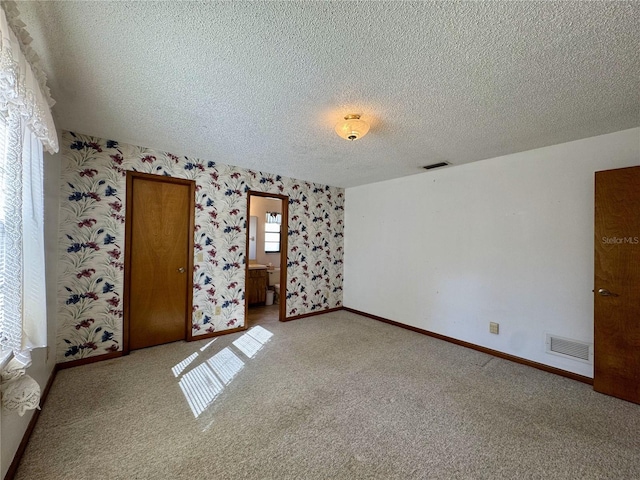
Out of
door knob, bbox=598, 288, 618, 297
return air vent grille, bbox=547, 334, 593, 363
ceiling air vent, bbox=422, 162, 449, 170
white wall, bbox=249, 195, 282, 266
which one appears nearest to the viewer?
door knob, bbox=598, 288, 618, 297

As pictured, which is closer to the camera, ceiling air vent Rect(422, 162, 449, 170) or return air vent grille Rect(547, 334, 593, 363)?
return air vent grille Rect(547, 334, 593, 363)

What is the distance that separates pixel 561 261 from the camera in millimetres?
2748

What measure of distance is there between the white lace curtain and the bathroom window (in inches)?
196

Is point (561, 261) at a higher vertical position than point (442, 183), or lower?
lower

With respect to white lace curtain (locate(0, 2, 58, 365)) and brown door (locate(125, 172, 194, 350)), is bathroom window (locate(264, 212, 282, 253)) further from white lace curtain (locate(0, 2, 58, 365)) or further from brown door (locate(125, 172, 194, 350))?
white lace curtain (locate(0, 2, 58, 365))

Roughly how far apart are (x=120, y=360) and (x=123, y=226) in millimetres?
1474

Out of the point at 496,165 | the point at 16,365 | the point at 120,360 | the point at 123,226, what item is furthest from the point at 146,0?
the point at 496,165

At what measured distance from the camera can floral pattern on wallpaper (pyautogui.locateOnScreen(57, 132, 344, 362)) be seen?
2729 mm

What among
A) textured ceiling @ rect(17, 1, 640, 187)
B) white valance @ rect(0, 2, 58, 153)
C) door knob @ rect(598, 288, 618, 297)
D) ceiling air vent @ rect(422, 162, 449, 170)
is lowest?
door knob @ rect(598, 288, 618, 297)

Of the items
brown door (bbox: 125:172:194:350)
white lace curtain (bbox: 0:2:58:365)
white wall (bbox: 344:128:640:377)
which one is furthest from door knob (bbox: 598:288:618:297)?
brown door (bbox: 125:172:194:350)

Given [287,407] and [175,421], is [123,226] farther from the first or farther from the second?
[287,407]

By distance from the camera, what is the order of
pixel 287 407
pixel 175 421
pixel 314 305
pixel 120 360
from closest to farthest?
pixel 175 421 < pixel 287 407 < pixel 120 360 < pixel 314 305

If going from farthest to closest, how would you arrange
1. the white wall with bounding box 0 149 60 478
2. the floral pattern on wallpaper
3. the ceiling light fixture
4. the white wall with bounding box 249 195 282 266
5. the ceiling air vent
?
the white wall with bounding box 249 195 282 266 → the ceiling air vent → the floral pattern on wallpaper → the ceiling light fixture → the white wall with bounding box 0 149 60 478

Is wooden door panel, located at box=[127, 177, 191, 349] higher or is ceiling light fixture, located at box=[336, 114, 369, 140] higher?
ceiling light fixture, located at box=[336, 114, 369, 140]
